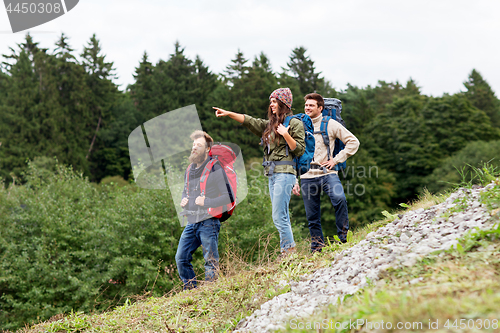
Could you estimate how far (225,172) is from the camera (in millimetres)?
4781

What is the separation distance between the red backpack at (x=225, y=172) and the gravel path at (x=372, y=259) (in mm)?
1436

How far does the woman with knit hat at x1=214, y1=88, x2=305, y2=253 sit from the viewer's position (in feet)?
14.5

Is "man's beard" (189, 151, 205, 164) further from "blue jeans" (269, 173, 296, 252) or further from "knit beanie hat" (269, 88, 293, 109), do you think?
"knit beanie hat" (269, 88, 293, 109)

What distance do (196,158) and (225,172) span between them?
0.39 m

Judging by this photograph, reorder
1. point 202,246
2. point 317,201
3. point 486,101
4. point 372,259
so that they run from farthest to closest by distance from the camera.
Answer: point 486,101 < point 317,201 < point 202,246 < point 372,259

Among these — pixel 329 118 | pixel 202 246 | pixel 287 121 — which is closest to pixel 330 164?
pixel 329 118

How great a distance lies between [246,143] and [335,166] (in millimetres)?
30667

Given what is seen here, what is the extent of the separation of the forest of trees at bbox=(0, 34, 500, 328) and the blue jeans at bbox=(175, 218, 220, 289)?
21.0 m

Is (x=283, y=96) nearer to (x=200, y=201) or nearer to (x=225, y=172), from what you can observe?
(x=225, y=172)

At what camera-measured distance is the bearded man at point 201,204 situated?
4.68m

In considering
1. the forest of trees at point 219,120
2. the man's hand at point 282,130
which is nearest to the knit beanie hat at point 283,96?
the man's hand at point 282,130

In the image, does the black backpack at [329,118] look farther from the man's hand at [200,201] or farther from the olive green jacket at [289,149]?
the man's hand at [200,201]

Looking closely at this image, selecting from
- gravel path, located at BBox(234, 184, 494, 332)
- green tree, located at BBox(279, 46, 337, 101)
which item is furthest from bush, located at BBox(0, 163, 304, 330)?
green tree, located at BBox(279, 46, 337, 101)

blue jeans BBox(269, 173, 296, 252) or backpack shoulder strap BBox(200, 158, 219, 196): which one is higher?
backpack shoulder strap BBox(200, 158, 219, 196)
